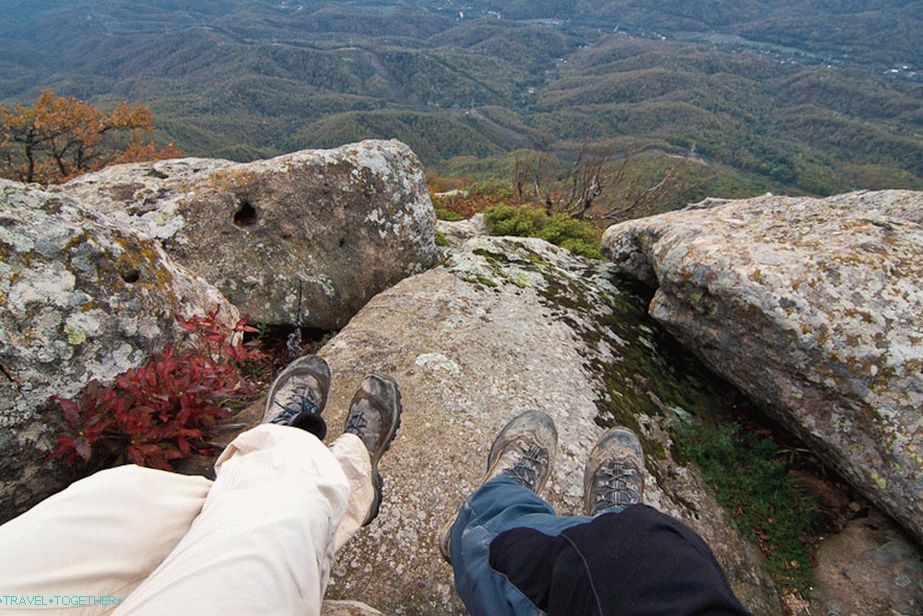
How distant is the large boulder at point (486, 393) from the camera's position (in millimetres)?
3814

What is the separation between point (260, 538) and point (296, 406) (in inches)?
85.8

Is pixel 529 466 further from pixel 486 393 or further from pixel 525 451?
pixel 486 393

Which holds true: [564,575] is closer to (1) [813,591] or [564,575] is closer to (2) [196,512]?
(2) [196,512]

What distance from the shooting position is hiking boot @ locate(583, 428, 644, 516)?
13.6 feet

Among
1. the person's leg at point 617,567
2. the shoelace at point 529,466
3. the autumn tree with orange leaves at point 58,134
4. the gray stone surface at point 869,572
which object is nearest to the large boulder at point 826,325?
the gray stone surface at point 869,572

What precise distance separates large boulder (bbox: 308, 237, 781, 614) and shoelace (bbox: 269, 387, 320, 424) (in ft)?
1.65

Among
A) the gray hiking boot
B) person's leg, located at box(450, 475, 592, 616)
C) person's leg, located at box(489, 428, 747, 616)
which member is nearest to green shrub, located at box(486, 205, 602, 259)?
the gray hiking boot

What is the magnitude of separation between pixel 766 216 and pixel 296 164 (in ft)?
23.2

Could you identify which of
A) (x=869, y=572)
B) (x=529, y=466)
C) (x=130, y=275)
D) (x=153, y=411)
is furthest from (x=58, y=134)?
(x=869, y=572)

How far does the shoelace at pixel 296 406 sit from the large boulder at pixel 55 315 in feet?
4.63

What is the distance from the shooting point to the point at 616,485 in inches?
168

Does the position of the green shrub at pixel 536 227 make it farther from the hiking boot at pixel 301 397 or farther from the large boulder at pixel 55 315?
the large boulder at pixel 55 315

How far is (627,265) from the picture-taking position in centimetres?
837

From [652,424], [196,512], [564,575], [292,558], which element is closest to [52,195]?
[196,512]
